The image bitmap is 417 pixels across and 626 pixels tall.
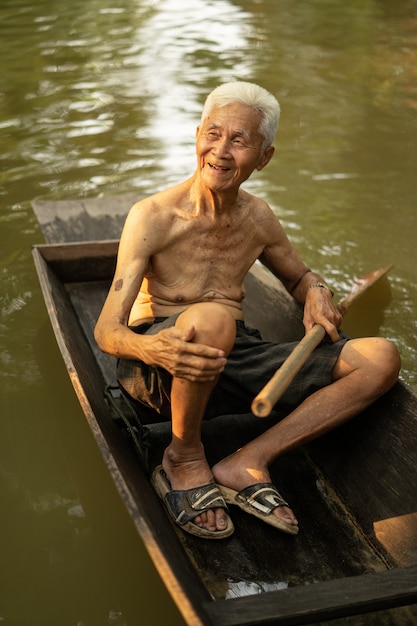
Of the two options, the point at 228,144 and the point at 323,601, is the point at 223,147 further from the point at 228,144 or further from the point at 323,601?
the point at 323,601

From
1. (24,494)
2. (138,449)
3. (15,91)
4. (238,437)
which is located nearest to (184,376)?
(138,449)

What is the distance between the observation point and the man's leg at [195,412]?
8.34 feet

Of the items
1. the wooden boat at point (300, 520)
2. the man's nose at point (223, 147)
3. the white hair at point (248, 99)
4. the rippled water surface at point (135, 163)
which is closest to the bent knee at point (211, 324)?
the wooden boat at point (300, 520)

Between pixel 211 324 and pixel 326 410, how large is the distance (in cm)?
59

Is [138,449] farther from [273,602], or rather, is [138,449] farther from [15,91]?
[15,91]

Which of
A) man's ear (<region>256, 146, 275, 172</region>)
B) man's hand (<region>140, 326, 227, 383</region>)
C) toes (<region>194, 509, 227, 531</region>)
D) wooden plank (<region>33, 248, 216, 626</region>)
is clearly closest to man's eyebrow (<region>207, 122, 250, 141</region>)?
man's ear (<region>256, 146, 275, 172</region>)

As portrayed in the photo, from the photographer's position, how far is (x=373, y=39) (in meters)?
10.2

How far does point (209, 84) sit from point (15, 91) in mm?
1831

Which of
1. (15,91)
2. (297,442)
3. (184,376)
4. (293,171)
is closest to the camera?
(184,376)

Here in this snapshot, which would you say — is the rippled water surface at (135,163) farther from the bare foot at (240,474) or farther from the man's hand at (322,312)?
the man's hand at (322,312)

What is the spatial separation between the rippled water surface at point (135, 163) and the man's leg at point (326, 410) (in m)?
0.52

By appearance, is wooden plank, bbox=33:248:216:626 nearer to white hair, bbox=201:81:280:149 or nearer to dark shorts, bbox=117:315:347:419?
dark shorts, bbox=117:315:347:419

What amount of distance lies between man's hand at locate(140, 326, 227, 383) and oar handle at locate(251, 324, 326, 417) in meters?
0.16

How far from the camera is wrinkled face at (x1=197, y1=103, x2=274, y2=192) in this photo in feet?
9.22
